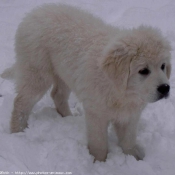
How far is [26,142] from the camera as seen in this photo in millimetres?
3562

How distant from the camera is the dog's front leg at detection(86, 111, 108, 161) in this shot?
3416 millimetres

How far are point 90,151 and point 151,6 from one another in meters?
5.14

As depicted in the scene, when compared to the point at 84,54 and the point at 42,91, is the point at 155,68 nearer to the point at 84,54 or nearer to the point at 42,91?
the point at 84,54

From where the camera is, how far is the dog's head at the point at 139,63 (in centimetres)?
292

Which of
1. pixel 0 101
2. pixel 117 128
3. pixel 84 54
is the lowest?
Answer: pixel 0 101

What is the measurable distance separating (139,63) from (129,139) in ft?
3.96

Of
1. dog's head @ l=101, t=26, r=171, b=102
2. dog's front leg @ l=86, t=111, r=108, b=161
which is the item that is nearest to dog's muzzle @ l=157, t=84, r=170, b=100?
dog's head @ l=101, t=26, r=171, b=102

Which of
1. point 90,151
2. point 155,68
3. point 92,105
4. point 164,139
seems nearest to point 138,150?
point 164,139

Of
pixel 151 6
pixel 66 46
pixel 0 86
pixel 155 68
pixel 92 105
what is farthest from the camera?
pixel 151 6

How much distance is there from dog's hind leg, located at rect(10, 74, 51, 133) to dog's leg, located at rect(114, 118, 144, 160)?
1095mm

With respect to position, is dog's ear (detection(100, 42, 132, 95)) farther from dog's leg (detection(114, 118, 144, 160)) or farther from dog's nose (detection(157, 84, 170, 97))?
dog's leg (detection(114, 118, 144, 160))

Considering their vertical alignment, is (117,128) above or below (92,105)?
below

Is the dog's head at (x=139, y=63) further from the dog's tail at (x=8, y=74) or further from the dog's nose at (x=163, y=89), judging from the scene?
the dog's tail at (x=8, y=74)

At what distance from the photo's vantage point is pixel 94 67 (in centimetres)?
326
